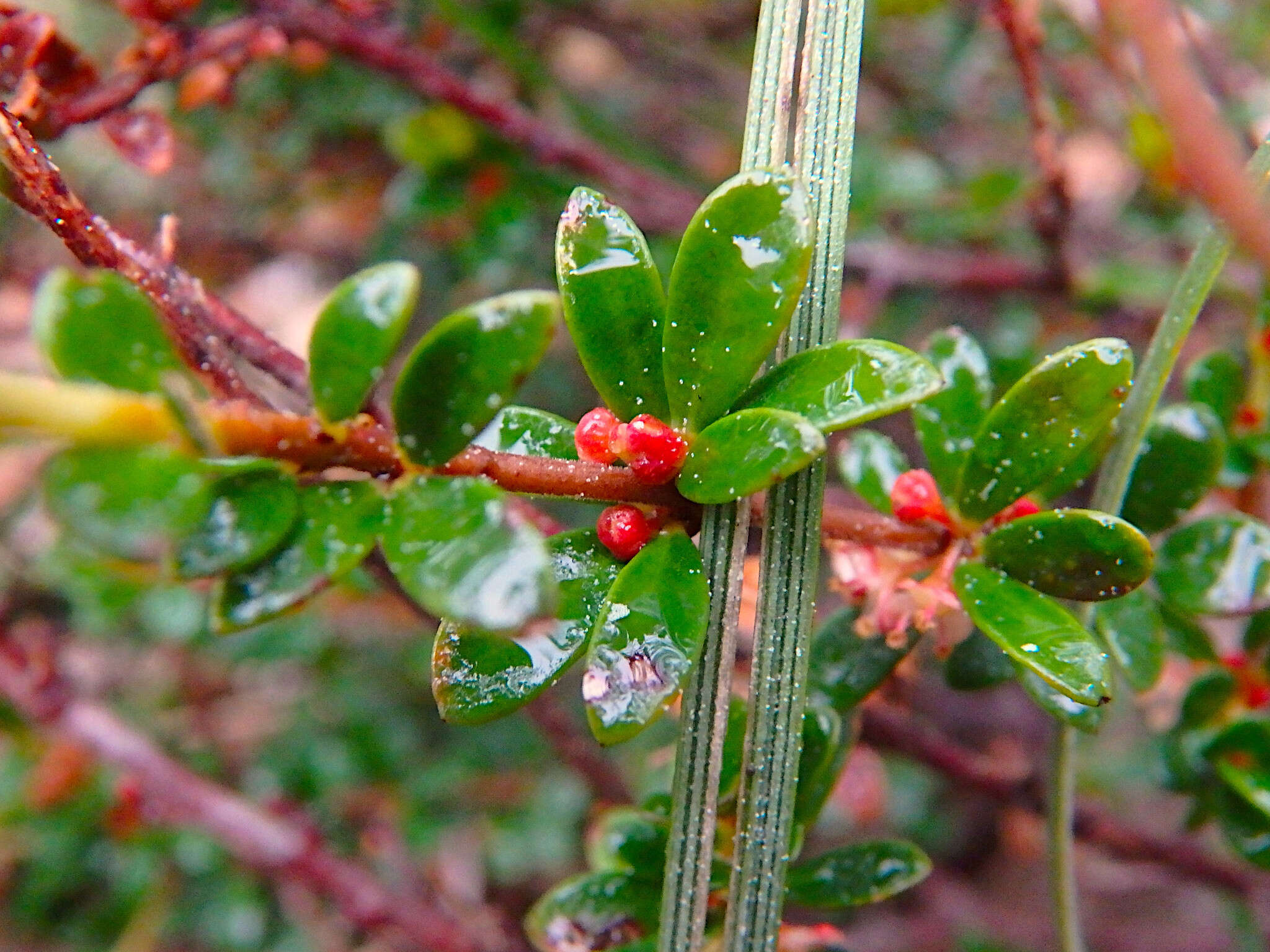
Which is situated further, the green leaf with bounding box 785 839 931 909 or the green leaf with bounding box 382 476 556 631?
the green leaf with bounding box 785 839 931 909

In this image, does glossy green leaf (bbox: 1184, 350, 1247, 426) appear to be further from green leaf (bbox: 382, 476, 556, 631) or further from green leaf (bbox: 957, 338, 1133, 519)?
green leaf (bbox: 382, 476, 556, 631)

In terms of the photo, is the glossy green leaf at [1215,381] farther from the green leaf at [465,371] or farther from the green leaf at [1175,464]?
the green leaf at [465,371]

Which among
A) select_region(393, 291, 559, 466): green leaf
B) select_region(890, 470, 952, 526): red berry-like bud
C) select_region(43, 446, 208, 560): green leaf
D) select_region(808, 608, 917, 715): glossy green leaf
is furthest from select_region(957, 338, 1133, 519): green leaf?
select_region(43, 446, 208, 560): green leaf

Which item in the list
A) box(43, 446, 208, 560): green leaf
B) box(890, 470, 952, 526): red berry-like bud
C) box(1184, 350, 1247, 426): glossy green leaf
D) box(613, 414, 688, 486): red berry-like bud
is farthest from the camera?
box(1184, 350, 1247, 426): glossy green leaf

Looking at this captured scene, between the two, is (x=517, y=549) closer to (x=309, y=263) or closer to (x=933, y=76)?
(x=933, y=76)

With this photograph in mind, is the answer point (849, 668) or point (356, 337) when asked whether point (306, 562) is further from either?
point (849, 668)

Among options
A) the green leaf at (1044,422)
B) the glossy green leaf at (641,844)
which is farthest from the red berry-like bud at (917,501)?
the glossy green leaf at (641,844)
